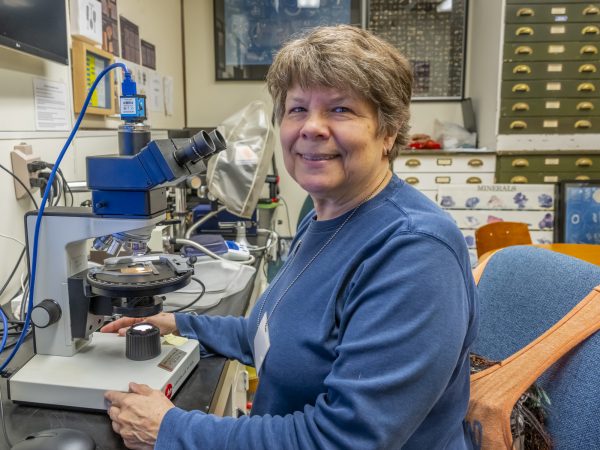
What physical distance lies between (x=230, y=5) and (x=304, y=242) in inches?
122

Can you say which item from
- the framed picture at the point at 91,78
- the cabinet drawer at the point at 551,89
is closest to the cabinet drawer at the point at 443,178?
the cabinet drawer at the point at 551,89

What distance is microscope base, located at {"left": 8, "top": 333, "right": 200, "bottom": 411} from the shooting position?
2.77ft

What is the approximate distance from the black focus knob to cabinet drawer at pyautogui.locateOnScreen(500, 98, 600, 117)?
9.79 feet

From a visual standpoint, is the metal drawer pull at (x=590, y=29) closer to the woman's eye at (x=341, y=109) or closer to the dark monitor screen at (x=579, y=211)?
the dark monitor screen at (x=579, y=211)

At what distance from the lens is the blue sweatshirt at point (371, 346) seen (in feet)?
2.20

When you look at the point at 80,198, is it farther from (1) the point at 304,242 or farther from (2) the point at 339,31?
(2) the point at 339,31

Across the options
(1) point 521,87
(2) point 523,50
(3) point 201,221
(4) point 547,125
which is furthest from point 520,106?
(3) point 201,221

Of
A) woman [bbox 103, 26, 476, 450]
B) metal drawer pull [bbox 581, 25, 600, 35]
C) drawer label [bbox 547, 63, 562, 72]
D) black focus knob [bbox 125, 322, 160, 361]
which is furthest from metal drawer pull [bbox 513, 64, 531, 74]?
black focus knob [bbox 125, 322, 160, 361]

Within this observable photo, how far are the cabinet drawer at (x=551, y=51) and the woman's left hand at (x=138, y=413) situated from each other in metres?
3.16

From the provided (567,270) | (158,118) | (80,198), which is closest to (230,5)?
(158,118)

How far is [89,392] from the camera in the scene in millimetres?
837

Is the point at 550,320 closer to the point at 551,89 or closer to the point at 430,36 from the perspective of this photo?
the point at 551,89

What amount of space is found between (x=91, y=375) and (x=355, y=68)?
2.30 feet

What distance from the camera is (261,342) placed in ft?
2.99
